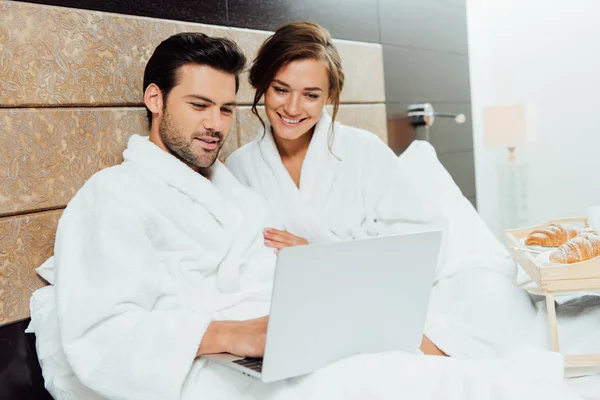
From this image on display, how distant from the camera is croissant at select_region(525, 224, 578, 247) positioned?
2332mm

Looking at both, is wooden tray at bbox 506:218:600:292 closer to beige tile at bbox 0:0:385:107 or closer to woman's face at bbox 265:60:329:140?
woman's face at bbox 265:60:329:140

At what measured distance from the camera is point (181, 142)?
1.84 meters

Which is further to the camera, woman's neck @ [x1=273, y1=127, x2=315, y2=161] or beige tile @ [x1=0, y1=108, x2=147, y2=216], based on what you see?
woman's neck @ [x1=273, y1=127, x2=315, y2=161]

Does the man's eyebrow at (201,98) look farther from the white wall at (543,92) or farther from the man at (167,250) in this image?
the white wall at (543,92)

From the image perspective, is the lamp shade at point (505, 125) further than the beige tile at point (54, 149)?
Yes

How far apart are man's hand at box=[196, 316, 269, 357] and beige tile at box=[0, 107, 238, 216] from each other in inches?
22.4

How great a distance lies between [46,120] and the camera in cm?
170

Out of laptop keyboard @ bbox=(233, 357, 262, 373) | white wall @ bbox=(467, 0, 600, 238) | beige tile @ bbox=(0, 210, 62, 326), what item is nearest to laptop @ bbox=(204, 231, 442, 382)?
laptop keyboard @ bbox=(233, 357, 262, 373)

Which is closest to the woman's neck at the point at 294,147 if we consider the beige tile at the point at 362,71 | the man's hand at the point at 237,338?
the beige tile at the point at 362,71

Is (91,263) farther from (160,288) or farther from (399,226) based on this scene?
(399,226)

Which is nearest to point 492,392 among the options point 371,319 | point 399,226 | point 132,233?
point 371,319

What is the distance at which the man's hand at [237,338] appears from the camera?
1.39m

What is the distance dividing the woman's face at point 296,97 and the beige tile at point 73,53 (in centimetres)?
32

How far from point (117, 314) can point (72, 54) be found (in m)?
0.72
